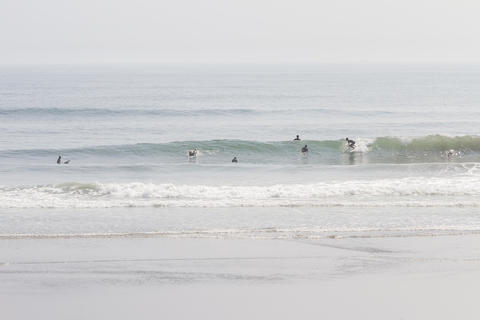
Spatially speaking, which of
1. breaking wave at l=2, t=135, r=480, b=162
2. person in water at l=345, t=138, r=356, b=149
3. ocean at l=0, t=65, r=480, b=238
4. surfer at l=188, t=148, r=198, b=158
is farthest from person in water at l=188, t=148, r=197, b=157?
person in water at l=345, t=138, r=356, b=149

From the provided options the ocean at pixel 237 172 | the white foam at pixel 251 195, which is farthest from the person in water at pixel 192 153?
the white foam at pixel 251 195

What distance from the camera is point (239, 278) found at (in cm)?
1578

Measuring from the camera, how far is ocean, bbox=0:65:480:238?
840 inches

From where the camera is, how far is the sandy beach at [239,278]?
1388 cm

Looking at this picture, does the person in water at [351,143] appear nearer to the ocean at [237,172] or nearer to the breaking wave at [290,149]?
the breaking wave at [290,149]

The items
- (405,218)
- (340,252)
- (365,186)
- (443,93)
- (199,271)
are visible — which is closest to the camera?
(199,271)

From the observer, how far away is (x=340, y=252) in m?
18.0

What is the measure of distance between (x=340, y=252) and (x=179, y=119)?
4476 cm

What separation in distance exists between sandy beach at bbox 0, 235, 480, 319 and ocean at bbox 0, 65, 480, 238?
4.55 ft

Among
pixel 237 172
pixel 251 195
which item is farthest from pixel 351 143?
pixel 251 195

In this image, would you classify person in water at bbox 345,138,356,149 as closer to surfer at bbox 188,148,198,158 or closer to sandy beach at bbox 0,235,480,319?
surfer at bbox 188,148,198,158

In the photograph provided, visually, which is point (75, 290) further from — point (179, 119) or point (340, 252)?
point (179, 119)

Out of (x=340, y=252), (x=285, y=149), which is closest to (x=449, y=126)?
(x=285, y=149)

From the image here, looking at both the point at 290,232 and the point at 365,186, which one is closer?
the point at 290,232
